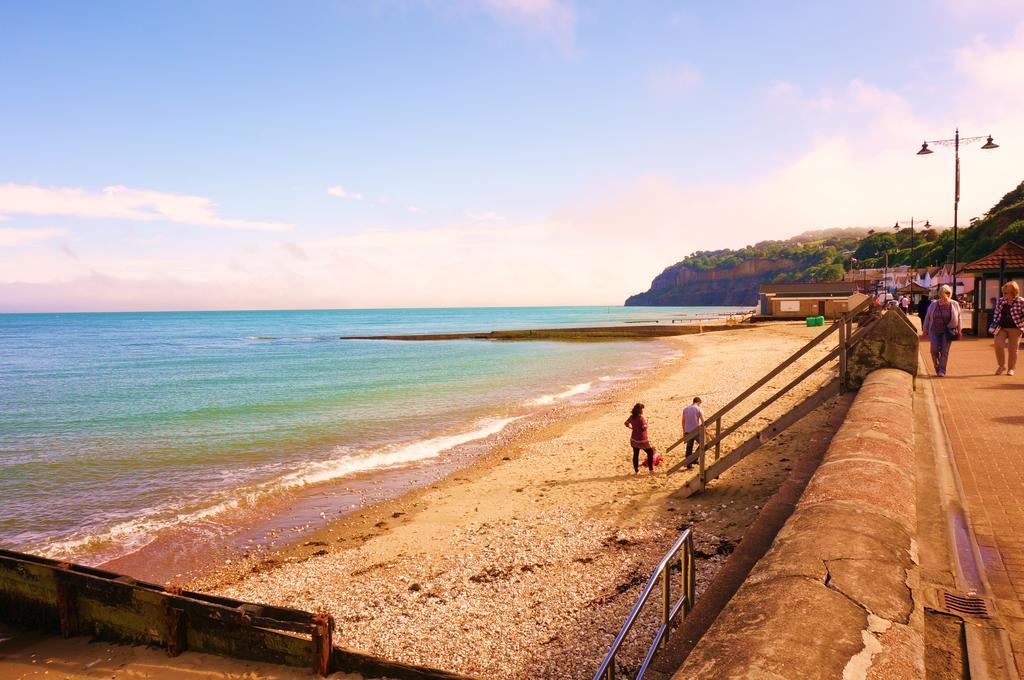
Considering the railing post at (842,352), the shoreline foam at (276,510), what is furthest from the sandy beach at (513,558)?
the railing post at (842,352)

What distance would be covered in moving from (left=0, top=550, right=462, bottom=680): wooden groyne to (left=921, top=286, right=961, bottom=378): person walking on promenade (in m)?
10.7

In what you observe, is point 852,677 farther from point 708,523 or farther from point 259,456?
point 259,456

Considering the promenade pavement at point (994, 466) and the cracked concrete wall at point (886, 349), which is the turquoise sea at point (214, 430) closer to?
the cracked concrete wall at point (886, 349)

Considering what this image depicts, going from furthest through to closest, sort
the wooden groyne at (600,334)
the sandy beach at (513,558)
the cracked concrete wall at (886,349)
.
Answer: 1. the wooden groyne at (600,334)
2. the cracked concrete wall at (886,349)
3. the sandy beach at (513,558)

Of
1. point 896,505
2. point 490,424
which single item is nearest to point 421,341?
point 490,424

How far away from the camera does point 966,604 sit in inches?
130

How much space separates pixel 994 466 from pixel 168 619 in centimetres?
862

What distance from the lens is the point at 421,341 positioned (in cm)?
7150

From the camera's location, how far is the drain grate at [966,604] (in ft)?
10.6

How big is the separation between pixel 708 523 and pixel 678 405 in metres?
12.0

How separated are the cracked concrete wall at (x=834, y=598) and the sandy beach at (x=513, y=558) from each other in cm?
289

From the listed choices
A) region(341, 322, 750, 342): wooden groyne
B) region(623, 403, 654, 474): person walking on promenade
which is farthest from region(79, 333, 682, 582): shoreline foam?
region(341, 322, 750, 342): wooden groyne

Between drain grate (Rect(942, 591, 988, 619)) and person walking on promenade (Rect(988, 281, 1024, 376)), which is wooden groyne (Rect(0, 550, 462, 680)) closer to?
drain grate (Rect(942, 591, 988, 619))

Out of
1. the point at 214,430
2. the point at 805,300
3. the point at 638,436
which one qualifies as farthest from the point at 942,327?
the point at 805,300
